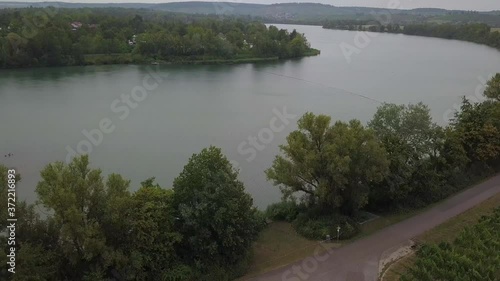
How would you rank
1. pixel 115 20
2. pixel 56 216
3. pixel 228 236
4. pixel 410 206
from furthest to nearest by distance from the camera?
1. pixel 115 20
2. pixel 410 206
3. pixel 228 236
4. pixel 56 216

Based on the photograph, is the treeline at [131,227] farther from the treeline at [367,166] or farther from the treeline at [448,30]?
the treeline at [448,30]

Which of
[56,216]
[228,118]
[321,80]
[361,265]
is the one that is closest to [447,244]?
[361,265]

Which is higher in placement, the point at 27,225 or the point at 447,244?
the point at 27,225

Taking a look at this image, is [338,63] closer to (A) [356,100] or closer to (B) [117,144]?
(A) [356,100]

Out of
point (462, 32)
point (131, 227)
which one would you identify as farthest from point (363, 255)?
point (462, 32)

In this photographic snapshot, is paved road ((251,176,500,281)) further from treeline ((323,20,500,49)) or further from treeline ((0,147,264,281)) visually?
treeline ((323,20,500,49))

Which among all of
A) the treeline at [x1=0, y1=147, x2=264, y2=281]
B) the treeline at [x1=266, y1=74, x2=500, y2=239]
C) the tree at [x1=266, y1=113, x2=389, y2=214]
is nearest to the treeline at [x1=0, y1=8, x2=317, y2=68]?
the treeline at [x1=266, y1=74, x2=500, y2=239]

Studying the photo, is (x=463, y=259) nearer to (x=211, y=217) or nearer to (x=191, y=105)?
(x=211, y=217)

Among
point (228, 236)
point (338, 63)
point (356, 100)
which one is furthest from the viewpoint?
point (338, 63)
